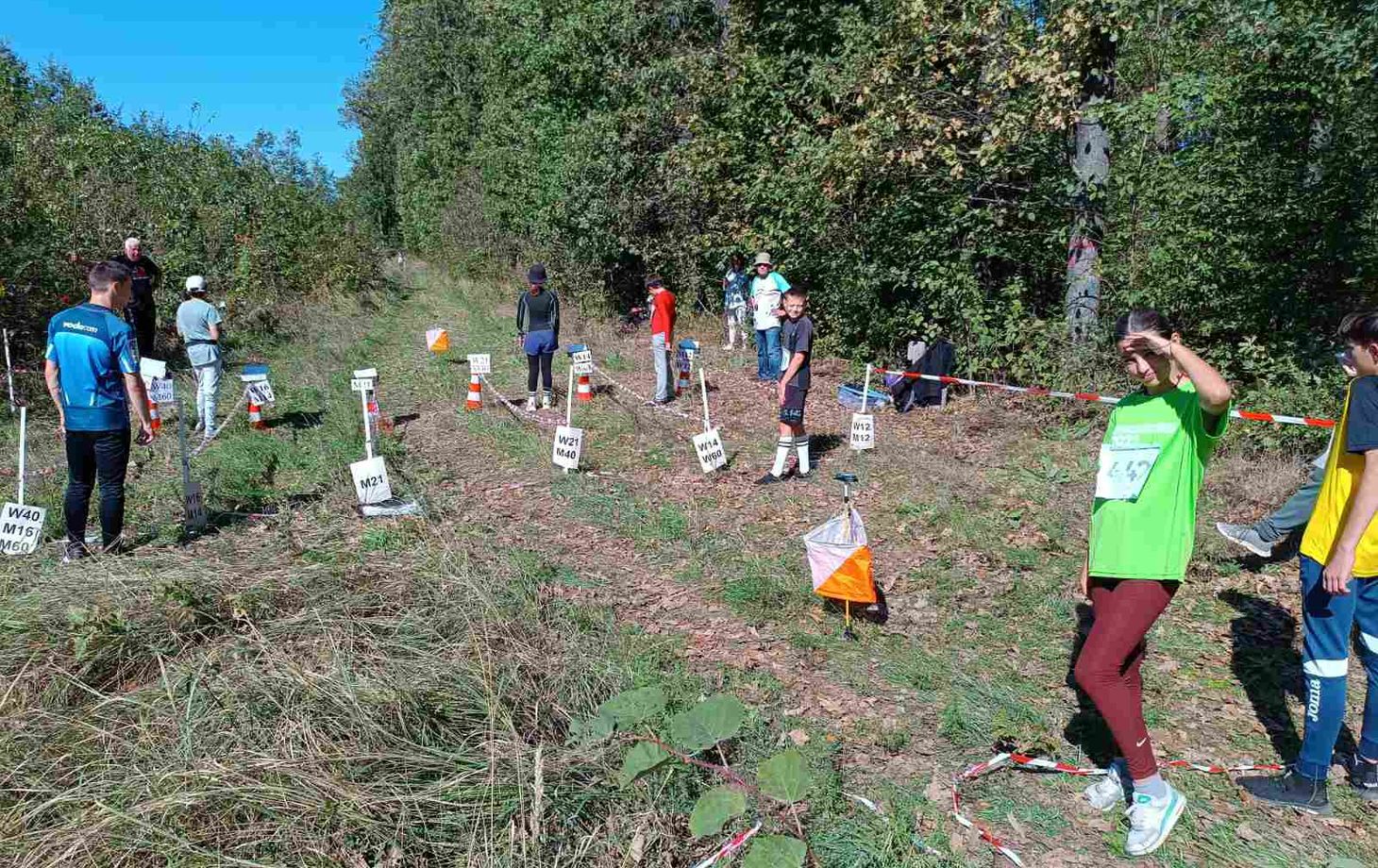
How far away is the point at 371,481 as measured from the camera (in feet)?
22.2

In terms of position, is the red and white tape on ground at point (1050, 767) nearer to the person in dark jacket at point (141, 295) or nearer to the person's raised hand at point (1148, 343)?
the person's raised hand at point (1148, 343)

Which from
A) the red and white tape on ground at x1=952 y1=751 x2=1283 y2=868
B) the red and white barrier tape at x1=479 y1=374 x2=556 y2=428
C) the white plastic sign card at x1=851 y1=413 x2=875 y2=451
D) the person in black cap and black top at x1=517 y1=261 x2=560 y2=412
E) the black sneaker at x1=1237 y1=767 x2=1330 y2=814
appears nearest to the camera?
the black sneaker at x1=1237 y1=767 x2=1330 y2=814

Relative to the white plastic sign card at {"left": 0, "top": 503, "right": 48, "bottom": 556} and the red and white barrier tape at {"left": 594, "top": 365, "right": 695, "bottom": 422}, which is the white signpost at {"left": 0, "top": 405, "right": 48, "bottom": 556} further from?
the red and white barrier tape at {"left": 594, "top": 365, "right": 695, "bottom": 422}

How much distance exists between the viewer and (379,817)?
3.06 m

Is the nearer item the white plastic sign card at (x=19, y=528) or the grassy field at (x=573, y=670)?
the grassy field at (x=573, y=670)

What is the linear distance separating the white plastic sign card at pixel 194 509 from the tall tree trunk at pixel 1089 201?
31.5 ft

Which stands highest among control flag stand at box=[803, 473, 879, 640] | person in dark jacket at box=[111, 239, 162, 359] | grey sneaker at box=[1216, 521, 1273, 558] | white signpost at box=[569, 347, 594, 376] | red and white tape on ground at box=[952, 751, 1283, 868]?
person in dark jacket at box=[111, 239, 162, 359]

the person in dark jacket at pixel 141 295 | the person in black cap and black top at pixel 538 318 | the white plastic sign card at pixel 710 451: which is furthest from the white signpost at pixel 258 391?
the white plastic sign card at pixel 710 451

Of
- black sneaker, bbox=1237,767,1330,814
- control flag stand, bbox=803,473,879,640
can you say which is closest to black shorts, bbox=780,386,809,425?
Answer: control flag stand, bbox=803,473,879,640

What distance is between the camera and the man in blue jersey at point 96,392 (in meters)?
5.39

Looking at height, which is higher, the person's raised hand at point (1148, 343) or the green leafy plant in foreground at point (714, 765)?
the person's raised hand at point (1148, 343)

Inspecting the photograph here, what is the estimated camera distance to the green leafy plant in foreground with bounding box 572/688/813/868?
2.73 meters

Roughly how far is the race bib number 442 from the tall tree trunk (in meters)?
7.44

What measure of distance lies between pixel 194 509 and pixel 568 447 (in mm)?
3349
